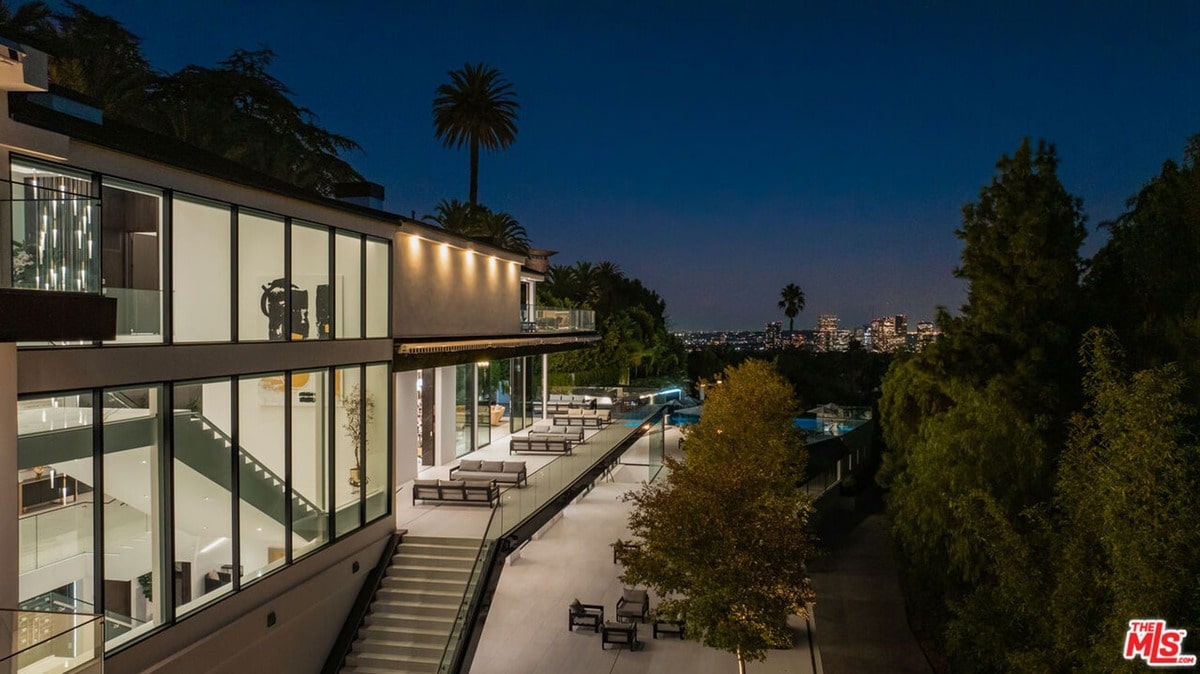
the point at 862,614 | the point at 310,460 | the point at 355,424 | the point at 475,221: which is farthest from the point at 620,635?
the point at 475,221

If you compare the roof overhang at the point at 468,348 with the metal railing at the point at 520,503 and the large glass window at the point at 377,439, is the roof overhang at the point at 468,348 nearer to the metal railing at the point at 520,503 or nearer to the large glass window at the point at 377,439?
the large glass window at the point at 377,439

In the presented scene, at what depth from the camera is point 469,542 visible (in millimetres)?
17672

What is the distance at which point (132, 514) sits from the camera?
11.4 metres

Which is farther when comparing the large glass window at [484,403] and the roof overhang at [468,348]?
the large glass window at [484,403]

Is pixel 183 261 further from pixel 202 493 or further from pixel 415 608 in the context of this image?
pixel 415 608

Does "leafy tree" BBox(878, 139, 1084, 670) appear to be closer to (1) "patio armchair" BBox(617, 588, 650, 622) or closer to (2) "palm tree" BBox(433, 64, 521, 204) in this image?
(1) "patio armchair" BBox(617, 588, 650, 622)

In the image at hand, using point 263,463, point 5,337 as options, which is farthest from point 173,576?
point 5,337

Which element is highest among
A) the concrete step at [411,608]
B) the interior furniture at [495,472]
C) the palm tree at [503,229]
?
the palm tree at [503,229]

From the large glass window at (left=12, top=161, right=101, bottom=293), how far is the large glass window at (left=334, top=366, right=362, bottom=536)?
23.0 feet

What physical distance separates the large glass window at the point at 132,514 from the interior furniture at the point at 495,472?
9.47 meters

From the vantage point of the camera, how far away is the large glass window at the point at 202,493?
12.2m

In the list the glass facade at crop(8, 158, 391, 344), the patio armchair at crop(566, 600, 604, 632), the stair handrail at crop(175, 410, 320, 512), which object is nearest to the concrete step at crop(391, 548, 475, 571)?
the stair handrail at crop(175, 410, 320, 512)

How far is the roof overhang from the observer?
19188 mm

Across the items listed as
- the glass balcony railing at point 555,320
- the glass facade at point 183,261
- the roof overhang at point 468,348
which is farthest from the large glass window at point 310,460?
the glass balcony railing at point 555,320
